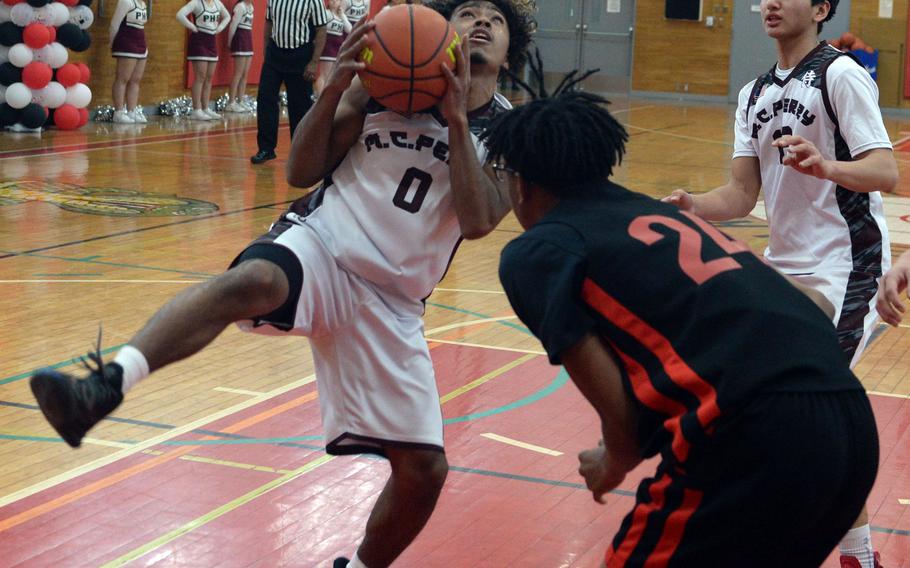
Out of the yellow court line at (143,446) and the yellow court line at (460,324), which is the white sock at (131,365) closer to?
the yellow court line at (143,446)

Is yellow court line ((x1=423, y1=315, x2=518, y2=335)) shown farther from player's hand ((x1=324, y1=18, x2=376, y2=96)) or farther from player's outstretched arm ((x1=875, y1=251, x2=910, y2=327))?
player's outstretched arm ((x1=875, y1=251, x2=910, y2=327))

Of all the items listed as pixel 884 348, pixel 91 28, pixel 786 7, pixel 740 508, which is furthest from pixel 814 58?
pixel 91 28

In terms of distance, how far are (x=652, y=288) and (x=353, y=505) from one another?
2321 millimetres

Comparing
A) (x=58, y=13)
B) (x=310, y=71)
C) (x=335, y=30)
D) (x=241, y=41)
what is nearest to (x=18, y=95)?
(x=58, y=13)

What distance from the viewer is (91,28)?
16984 millimetres

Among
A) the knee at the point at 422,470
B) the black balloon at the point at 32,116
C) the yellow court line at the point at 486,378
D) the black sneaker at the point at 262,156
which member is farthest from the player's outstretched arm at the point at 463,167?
the black balloon at the point at 32,116

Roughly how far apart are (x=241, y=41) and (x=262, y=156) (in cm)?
572

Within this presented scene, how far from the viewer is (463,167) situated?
3.50m

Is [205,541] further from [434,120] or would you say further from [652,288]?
[652,288]

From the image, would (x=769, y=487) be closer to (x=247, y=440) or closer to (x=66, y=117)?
(x=247, y=440)

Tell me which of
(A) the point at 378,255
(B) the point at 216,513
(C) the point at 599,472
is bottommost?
(B) the point at 216,513

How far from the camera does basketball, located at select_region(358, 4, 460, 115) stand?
138 inches

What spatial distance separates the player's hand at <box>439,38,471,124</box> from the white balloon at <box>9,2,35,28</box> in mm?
12134

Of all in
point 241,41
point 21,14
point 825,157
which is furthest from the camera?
point 241,41
